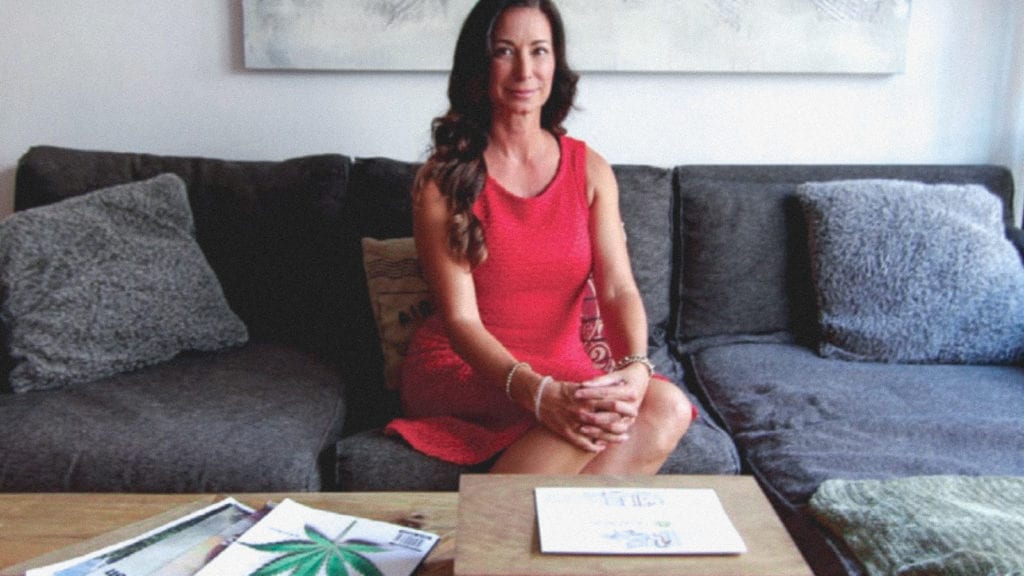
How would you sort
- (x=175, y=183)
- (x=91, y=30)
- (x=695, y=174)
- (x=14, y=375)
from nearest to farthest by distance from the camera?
(x=14, y=375) → (x=175, y=183) → (x=695, y=174) → (x=91, y=30)

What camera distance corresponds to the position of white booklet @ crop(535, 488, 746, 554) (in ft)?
3.13

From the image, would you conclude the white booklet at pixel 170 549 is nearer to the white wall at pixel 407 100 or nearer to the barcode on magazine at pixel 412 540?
the barcode on magazine at pixel 412 540

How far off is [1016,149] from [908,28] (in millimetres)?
466

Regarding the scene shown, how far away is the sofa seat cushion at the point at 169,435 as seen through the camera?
1.47m

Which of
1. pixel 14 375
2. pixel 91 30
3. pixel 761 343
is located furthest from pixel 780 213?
pixel 91 30

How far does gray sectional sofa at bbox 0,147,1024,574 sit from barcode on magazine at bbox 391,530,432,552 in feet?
1.17

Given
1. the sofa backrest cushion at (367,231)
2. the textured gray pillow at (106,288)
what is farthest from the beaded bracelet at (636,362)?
the textured gray pillow at (106,288)

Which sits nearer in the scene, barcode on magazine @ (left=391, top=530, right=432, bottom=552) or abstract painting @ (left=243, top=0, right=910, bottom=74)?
barcode on magazine @ (left=391, top=530, right=432, bottom=552)

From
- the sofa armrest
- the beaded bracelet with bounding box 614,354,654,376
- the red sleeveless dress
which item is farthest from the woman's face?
the sofa armrest

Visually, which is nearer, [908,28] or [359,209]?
[359,209]

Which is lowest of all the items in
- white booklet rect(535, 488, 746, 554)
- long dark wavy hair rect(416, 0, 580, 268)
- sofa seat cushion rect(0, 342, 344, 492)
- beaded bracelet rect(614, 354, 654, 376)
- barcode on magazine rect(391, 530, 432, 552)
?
sofa seat cushion rect(0, 342, 344, 492)

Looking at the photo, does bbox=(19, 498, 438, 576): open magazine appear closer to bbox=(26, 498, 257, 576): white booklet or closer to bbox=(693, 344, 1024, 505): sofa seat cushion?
bbox=(26, 498, 257, 576): white booklet

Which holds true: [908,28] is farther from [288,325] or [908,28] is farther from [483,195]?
[288,325]

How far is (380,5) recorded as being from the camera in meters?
2.30
